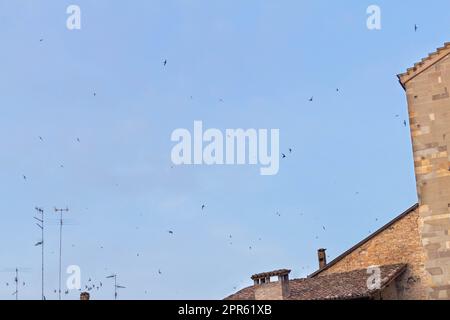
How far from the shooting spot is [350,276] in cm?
2650

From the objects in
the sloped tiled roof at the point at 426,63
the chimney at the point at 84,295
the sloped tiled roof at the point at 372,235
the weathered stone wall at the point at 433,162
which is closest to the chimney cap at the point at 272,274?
the sloped tiled roof at the point at 372,235

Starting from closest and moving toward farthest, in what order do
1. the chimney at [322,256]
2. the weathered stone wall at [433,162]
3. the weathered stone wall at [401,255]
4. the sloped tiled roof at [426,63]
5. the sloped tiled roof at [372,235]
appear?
the weathered stone wall at [433,162] < the sloped tiled roof at [426,63] < the weathered stone wall at [401,255] < the sloped tiled roof at [372,235] < the chimney at [322,256]

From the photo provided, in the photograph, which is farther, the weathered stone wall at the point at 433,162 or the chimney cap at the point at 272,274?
the chimney cap at the point at 272,274

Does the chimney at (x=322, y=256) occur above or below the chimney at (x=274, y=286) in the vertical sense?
above

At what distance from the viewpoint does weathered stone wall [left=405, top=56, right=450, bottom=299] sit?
19469 mm

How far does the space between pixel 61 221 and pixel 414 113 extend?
46.1ft

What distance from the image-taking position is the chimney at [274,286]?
27.1m

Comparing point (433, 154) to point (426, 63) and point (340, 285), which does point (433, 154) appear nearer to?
point (426, 63)

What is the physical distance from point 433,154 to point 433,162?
22cm

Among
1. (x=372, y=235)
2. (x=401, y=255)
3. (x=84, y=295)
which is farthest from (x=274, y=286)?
(x=84, y=295)

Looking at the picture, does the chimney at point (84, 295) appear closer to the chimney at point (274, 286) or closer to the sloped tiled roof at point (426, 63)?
the chimney at point (274, 286)

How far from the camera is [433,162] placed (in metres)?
19.9
